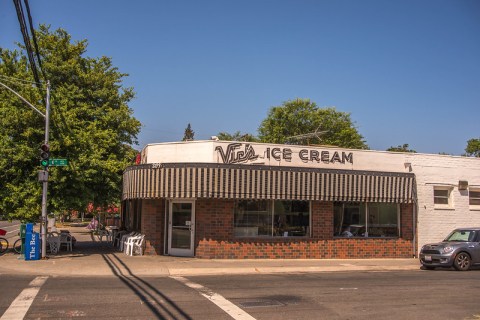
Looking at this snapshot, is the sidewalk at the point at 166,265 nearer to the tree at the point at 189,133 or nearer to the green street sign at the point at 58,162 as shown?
the green street sign at the point at 58,162

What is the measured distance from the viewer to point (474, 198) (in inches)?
854

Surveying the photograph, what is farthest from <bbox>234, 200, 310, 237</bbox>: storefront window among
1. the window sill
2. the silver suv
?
the window sill

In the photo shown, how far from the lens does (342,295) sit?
431 inches

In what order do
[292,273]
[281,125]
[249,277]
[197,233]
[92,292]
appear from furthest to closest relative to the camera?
1. [281,125]
2. [197,233]
3. [292,273]
4. [249,277]
5. [92,292]

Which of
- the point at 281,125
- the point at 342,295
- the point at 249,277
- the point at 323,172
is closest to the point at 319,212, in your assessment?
the point at 323,172

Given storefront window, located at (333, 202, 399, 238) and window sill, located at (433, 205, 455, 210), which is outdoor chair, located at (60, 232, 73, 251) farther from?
window sill, located at (433, 205, 455, 210)

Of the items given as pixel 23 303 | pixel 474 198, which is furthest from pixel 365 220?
pixel 23 303

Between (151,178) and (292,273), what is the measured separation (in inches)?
239

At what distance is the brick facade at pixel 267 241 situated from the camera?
1797cm

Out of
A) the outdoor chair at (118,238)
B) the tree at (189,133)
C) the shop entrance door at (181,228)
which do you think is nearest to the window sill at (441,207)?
the shop entrance door at (181,228)

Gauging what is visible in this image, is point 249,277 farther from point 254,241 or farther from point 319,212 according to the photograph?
point 319,212

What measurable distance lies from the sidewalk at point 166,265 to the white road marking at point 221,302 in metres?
2.58

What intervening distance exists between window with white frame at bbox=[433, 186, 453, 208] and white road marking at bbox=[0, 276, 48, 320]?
1574 cm

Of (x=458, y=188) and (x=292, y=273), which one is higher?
(x=458, y=188)
